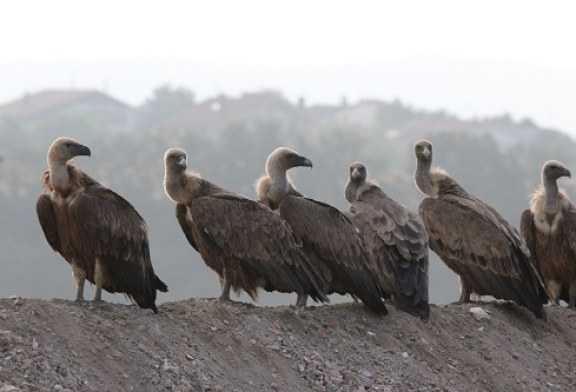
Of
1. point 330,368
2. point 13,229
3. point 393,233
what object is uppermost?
point 393,233

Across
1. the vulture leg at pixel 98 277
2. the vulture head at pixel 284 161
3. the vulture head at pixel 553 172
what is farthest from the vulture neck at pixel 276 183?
the vulture head at pixel 553 172

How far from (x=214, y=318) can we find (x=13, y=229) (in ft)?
210

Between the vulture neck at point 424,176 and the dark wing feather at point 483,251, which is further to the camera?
the vulture neck at point 424,176

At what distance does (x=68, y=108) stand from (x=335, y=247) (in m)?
104

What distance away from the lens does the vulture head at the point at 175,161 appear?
1277 centimetres

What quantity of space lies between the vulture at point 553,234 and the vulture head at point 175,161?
469 cm

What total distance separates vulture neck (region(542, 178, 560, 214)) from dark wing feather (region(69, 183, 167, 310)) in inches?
212

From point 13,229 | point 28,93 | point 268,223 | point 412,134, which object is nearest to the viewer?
point 268,223

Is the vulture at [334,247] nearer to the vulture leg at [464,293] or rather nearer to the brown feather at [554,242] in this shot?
the vulture leg at [464,293]

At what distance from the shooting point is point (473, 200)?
50.1 feet

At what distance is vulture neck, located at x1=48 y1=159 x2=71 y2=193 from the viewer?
467 inches

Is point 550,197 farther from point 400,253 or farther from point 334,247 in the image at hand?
point 334,247

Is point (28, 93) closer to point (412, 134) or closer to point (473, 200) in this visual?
point (412, 134)

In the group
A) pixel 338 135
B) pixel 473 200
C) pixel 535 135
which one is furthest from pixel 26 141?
pixel 473 200
